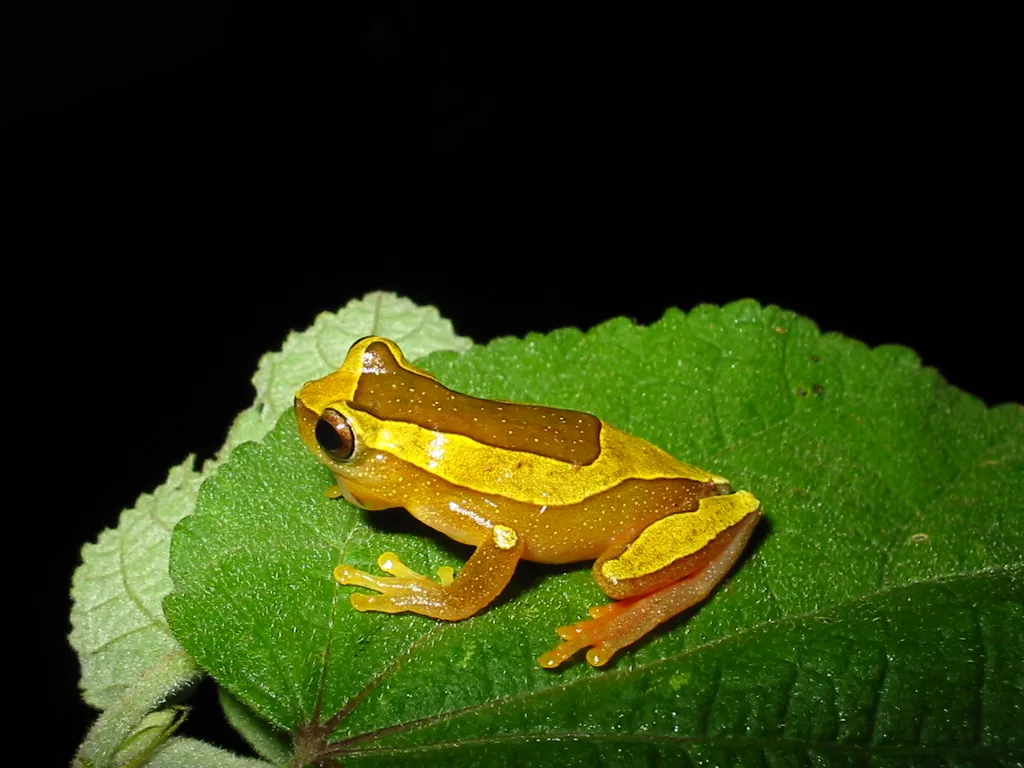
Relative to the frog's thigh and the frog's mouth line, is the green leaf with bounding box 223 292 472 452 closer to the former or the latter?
the frog's mouth line

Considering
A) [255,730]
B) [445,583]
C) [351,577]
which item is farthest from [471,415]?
[255,730]

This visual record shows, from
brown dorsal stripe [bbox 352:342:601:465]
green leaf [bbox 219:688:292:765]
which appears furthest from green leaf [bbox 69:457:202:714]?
brown dorsal stripe [bbox 352:342:601:465]

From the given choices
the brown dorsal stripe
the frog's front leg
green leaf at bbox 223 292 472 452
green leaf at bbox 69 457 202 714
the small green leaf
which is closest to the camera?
the small green leaf

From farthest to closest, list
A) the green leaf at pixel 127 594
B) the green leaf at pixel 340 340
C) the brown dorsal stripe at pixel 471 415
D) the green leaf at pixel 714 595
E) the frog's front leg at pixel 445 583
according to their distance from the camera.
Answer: the green leaf at pixel 340 340 → the green leaf at pixel 127 594 → the brown dorsal stripe at pixel 471 415 → the frog's front leg at pixel 445 583 → the green leaf at pixel 714 595

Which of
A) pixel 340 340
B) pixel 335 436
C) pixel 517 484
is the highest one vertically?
pixel 340 340

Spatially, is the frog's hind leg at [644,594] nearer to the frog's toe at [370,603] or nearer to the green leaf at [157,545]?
the frog's toe at [370,603]

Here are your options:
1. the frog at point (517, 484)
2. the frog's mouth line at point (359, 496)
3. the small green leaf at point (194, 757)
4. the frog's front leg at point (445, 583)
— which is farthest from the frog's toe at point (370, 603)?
the small green leaf at point (194, 757)

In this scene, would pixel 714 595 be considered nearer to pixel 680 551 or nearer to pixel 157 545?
pixel 680 551
